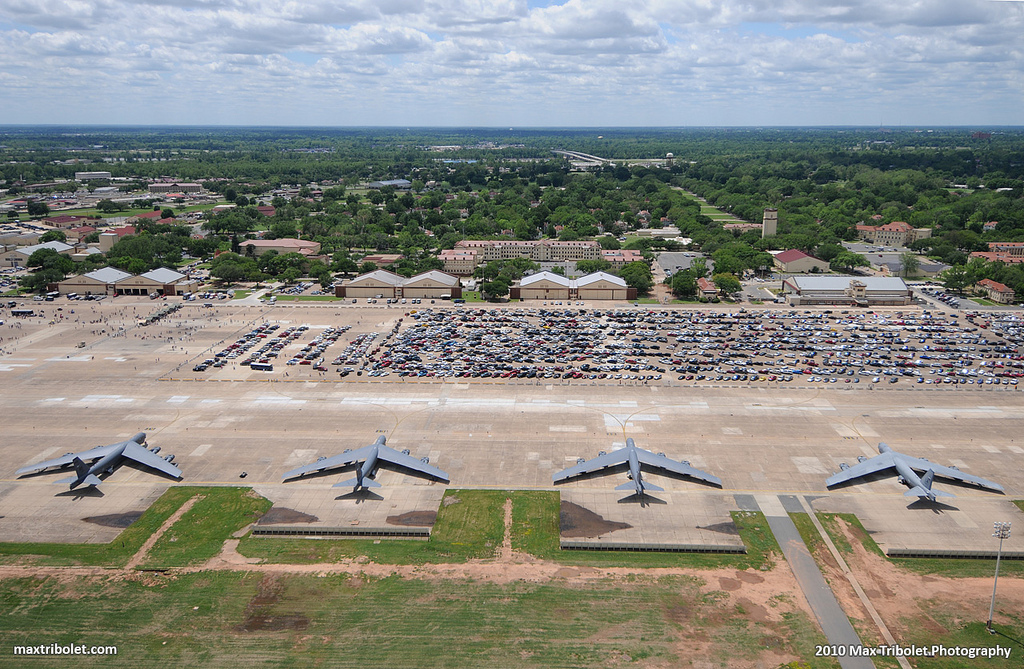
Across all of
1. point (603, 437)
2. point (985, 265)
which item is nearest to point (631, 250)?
point (985, 265)

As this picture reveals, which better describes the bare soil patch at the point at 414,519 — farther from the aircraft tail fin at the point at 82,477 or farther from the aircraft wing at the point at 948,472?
the aircraft wing at the point at 948,472

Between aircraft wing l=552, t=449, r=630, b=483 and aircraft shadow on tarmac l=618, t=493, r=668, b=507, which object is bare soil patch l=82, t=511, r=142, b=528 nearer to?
aircraft wing l=552, t=449, r=630, b=483

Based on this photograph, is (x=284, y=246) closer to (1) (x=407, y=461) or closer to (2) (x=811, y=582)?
(1) (x=407, y=461)

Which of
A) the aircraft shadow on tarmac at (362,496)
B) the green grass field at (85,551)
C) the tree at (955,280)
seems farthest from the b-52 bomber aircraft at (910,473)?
the tree at (955,280)

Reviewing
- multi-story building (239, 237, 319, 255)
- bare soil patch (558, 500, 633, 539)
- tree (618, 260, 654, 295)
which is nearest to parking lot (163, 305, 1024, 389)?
tree (618, 260, 654, 295)

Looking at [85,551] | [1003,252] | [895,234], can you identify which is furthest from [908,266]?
[85,551]

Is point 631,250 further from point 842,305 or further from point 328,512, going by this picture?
point 328,512
